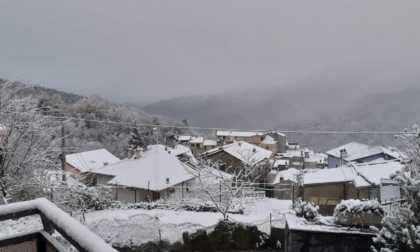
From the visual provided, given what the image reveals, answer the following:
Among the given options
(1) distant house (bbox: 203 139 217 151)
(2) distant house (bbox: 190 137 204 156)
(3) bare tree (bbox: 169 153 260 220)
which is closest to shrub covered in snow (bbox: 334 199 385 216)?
(3) bare tree (bbox: 169 153 260 220)

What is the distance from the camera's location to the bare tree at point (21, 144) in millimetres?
8500

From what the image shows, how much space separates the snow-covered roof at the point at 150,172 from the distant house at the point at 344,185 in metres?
7.37

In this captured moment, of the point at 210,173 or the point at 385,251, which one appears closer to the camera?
the point at 385,251

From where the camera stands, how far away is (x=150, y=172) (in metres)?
21.6


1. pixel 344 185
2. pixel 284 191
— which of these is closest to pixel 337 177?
pixel 344 185

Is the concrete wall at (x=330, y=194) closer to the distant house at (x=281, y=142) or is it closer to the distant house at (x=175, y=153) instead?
the distant house at (x=175, y=153)

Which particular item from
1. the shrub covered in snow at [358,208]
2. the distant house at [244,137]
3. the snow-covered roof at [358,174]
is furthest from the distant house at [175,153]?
the shrub covered in snow at [358,208]

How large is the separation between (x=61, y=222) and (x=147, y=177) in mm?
20153

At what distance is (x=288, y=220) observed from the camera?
7555mm

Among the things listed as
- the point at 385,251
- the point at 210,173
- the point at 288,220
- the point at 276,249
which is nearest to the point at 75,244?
the point at 385,251

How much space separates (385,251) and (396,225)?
0.43 meters

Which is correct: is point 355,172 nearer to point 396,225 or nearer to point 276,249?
point 276,249

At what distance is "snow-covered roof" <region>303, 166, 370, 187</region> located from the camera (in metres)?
14.0

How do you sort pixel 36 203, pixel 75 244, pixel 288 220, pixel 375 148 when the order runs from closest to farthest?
1. pixel 75 244
2. pixel 36 203
3. pixel 288 220
4. pixel 375 148
